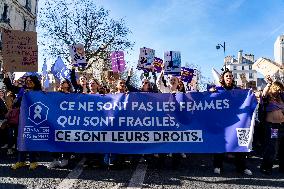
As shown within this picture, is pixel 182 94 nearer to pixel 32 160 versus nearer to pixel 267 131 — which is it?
pixel 267 131

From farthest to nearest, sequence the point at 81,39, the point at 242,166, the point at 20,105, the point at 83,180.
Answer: the point at 81,39 < the point at 20,105 < the point at 242,166 < the point at 83,180

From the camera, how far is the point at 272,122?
6672 mm

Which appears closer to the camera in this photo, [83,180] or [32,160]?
[83,180]

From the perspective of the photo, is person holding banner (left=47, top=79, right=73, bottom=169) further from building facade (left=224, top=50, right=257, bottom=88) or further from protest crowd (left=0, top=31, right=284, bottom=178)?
building facade (left=224, top=50, right=257, bottom=88)

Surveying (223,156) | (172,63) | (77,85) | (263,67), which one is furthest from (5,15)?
(223,156)

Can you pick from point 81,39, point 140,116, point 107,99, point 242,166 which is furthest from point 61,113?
point 81,39

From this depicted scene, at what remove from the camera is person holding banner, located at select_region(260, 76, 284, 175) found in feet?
21.7

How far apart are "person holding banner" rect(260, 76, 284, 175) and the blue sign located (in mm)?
292

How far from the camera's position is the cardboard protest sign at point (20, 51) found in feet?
29.1

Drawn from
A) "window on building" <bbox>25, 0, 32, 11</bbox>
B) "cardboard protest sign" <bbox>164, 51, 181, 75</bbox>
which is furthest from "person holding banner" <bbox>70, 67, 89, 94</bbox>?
"window on building" <bbox>25, 0, 32, 11</bbox>

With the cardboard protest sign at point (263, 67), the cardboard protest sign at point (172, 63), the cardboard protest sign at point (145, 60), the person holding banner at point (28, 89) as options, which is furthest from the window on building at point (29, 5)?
the person holding banner at point (28, 89)

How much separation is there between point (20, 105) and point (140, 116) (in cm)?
233

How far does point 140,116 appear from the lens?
6.90 metres

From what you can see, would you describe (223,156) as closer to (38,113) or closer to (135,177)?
(135,177)
